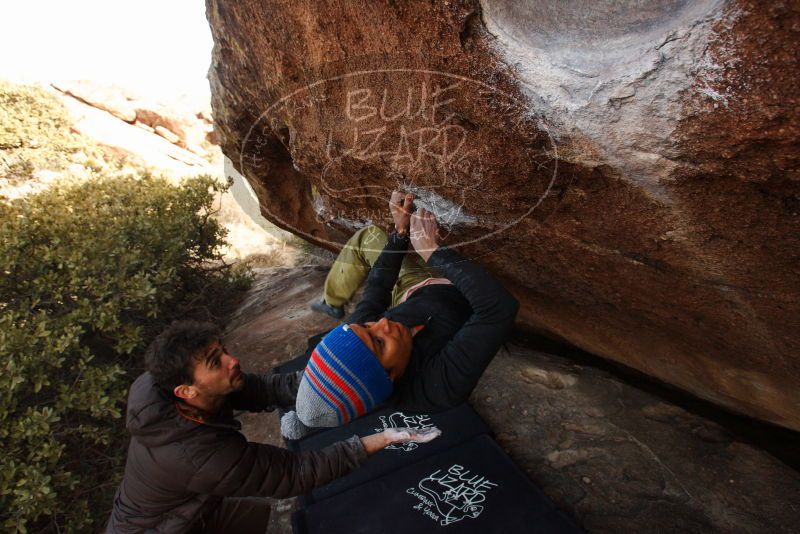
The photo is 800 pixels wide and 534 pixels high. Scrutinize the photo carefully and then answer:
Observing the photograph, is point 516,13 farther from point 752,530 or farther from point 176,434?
point 752,530

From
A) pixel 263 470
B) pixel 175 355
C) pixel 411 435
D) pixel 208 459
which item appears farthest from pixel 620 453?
pixel 175 355

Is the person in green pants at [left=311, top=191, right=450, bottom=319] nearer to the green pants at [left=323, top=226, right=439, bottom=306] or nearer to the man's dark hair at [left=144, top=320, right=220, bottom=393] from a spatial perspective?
the green pants at [left=323, top=226, right=439, bottom=306]

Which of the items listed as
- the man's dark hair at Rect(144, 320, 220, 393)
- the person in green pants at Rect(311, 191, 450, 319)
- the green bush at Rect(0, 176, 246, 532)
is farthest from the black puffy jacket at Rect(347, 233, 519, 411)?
the green bush at Rect(0, 176, 246, 532)

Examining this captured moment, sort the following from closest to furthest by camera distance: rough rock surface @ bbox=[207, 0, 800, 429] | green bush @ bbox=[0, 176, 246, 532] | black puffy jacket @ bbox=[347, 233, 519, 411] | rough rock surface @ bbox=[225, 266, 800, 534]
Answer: rough rock surface @ bbox=[207, 0, 800, 429] < black puffy jacket @ bbox=[347, 233, 519, 411] < rough rock surface @ bbox=[225, 266, 800, 534] < green bush @ bbox=[0, 176, 246, 532]

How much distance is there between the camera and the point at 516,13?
1701 millimetres

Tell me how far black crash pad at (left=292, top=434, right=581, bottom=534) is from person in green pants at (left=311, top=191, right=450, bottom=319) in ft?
3.87

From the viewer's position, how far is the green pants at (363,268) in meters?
2.94

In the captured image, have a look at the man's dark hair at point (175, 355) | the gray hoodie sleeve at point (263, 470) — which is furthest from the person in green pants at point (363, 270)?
the man's dark hair at point (175, 355)

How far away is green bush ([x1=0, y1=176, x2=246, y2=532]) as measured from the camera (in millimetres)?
3196

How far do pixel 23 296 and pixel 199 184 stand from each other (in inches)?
105

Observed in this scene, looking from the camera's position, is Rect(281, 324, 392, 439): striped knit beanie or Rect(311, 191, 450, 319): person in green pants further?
Rect(311, 191, 450, 319): person in green pants

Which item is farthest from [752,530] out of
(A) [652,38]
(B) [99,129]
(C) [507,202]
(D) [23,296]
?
(B) [99,129]

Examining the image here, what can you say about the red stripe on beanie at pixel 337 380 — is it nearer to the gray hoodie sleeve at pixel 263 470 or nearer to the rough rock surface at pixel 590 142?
the gray hoodie sleeve at pixel 263 470

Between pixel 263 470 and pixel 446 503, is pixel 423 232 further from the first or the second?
pixel 446 503
